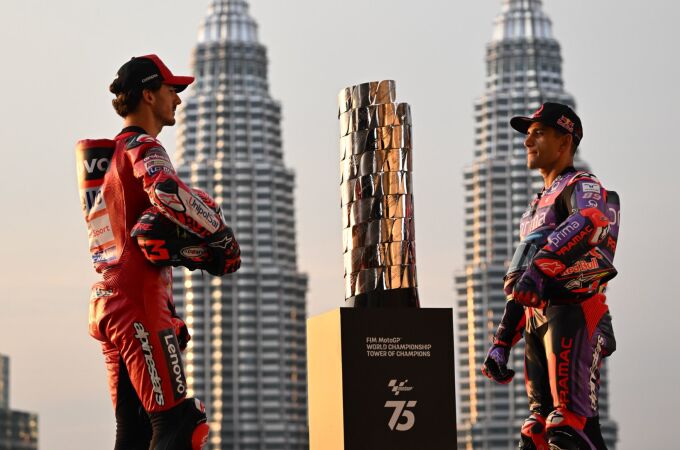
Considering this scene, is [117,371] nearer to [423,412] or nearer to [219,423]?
[423,412]

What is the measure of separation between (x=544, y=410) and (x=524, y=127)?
1.63m

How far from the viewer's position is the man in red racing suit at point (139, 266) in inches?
302

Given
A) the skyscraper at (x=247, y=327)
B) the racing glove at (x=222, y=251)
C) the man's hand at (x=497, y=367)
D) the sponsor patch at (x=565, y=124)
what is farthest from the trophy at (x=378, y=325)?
the skyscraper at (x=247, y=327)

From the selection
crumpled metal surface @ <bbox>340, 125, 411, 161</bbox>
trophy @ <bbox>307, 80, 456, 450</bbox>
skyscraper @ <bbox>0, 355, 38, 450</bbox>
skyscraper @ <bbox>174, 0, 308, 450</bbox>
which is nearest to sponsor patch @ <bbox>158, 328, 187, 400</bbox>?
trophy @ <bbox>307, 80, 456, 450</bbox>

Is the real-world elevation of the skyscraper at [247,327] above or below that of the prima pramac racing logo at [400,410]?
above

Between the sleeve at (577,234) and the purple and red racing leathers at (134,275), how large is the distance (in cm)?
193

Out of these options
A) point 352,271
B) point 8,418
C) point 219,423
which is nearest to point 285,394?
point 219,423

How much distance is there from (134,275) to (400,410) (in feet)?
9.22

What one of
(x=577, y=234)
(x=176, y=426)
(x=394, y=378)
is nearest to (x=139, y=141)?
(x=176, y=426)

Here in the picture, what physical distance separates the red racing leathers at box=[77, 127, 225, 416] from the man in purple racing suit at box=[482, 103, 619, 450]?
1992 millimetres

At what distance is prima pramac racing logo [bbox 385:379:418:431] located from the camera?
10.0 m

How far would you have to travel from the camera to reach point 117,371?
7.85 m

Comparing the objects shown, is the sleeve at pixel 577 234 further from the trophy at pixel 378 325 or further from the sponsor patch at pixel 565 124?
the trophy at pixel 378 325

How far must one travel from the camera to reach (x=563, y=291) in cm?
882
